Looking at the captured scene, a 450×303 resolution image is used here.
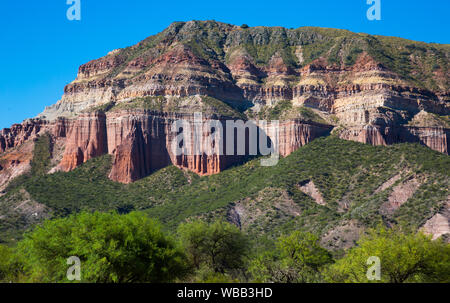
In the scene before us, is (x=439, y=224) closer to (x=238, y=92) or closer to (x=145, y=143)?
(x=145, y=143)

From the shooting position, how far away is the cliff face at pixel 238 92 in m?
127

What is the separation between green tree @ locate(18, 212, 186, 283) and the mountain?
36447 mm

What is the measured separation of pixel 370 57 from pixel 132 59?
63.8 metres

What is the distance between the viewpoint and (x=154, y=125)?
129500 mm

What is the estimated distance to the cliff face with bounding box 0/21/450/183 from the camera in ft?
416

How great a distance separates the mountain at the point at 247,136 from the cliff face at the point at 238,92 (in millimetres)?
378

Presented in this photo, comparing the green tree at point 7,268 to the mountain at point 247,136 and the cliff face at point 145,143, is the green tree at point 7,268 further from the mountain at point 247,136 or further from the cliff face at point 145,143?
the cliff face at point 145,143

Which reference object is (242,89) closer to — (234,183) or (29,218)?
(234,183)

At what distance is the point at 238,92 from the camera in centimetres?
14838

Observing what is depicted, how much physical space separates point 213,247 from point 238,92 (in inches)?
3486

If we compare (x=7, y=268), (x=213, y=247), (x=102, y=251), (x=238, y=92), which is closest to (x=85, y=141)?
(x=238, y=92)

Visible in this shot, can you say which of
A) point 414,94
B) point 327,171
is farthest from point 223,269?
point 414,94

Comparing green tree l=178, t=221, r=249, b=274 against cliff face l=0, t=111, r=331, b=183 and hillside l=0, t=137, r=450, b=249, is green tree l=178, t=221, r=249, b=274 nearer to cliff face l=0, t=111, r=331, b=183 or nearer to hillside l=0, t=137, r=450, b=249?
hillside l=0, t=137, r=450, b=249

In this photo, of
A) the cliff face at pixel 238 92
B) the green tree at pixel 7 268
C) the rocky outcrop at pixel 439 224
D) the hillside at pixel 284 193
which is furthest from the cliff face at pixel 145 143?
the green tree at pixel 7 268
